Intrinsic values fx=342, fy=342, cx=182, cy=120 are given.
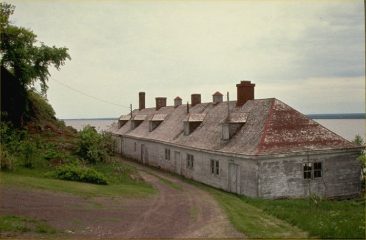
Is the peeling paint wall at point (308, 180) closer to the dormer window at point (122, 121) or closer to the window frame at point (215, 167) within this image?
the window frame at point (215, 167)

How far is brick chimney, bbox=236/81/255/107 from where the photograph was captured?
28.6 m

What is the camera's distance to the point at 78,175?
2083cm

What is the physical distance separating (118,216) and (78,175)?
793 centimetres

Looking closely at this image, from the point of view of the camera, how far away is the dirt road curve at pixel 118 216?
1196 cm

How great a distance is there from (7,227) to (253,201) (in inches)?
511

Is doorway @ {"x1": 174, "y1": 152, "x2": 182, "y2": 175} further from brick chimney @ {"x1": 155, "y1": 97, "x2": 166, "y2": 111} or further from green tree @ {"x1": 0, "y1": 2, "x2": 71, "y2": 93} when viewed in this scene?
brick chimney @ {"x1": 155, "y1": 97, "x2": 166, "y2": 111}

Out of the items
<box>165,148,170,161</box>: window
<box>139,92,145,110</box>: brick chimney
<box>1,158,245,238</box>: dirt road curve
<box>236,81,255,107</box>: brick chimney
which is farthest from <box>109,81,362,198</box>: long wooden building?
<box>139,92,145,110</box>: brick chimney

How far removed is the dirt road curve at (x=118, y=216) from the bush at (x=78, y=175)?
4484mm

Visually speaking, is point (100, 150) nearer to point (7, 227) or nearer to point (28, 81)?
point (28, 81)

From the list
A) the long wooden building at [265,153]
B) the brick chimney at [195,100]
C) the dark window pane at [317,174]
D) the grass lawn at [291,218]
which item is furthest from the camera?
the brick chimney at [195,100]

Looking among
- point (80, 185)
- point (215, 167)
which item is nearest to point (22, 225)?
point (80, 185)

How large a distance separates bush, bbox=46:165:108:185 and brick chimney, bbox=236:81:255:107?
1338 cm

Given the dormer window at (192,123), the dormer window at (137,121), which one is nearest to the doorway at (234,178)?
the dormer window at (192,123)

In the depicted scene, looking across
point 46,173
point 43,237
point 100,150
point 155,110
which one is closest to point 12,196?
point 43,237
